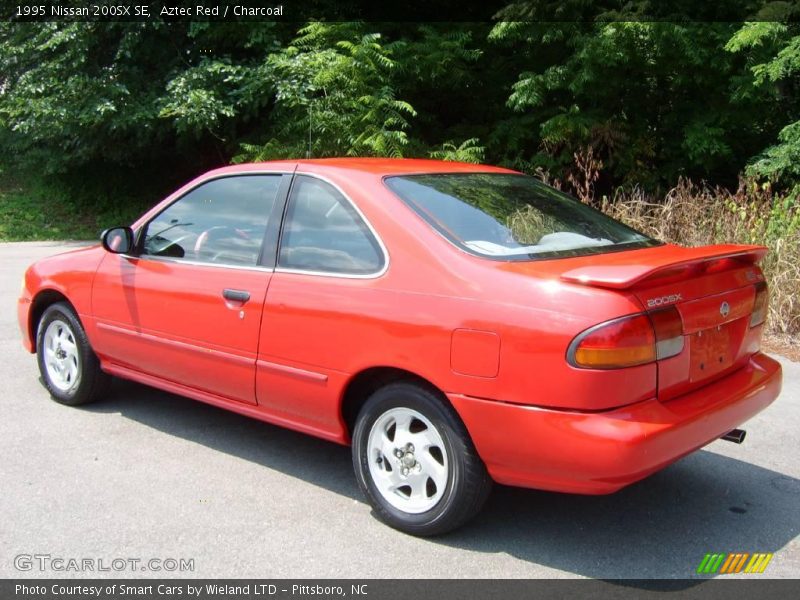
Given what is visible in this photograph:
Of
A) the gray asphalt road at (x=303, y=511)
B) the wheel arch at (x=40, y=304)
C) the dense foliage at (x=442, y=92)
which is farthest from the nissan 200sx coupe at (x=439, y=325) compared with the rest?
the dense foliage at (x=442, y=92)

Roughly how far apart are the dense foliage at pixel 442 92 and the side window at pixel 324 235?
6.68 meters

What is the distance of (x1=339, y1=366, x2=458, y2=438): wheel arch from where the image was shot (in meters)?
3.52

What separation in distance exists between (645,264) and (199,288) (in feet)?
7.56

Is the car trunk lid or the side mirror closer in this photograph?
the car trunk lid

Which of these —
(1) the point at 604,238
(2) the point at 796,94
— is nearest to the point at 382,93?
(2) the point at 796,94

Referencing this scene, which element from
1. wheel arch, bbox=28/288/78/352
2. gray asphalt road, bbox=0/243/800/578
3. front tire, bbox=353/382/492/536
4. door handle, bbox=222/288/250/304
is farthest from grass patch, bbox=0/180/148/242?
front tire, bbox=353/382/492/536

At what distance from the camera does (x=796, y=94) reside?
12430mm

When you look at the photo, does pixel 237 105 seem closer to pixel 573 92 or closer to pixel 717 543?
pixel 573 92

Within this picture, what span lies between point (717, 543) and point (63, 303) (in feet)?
13.7

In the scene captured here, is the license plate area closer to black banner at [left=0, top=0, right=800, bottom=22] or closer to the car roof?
the car roof

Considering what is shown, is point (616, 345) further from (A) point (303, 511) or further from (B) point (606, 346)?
(A) point (303, 511)

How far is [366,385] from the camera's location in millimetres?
3818

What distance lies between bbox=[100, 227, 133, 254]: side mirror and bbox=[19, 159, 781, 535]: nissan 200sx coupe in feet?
0.06

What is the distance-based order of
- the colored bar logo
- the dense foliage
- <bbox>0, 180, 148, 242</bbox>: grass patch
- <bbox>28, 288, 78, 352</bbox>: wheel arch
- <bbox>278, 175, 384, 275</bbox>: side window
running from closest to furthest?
1. the colored bar logo
2. <bbox>278, 175, 384, 275</bbox>: side window
3. <bbox>28, 288, 78, 352</bbox>: wheel arch
4. the dense foliage
5. <bbox>0, 180, 148, 242</bbox>: grass patch
